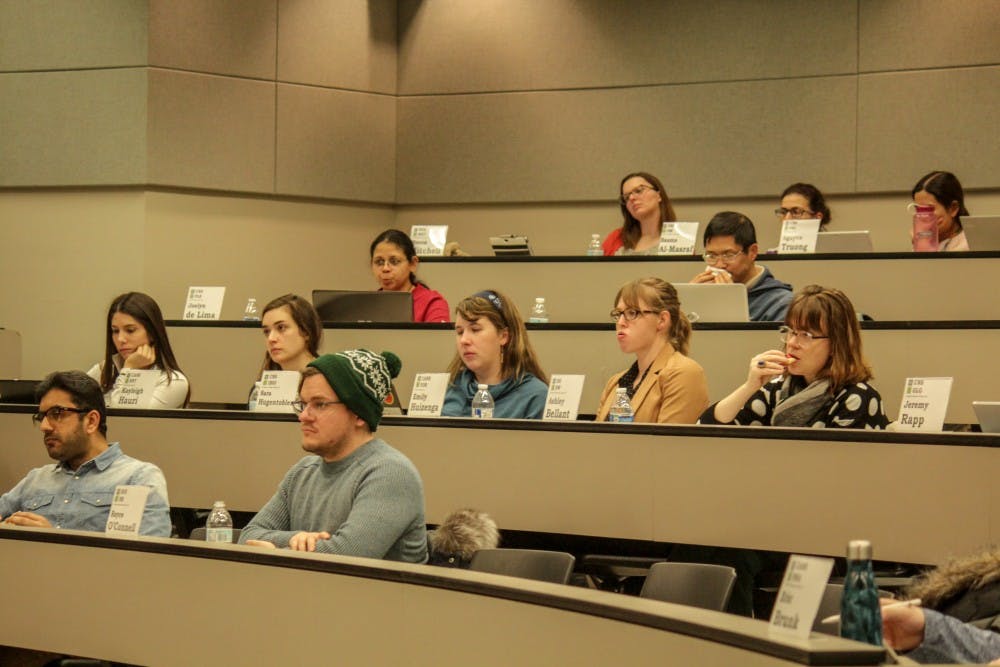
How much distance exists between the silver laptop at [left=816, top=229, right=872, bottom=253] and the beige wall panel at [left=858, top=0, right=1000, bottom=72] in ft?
5.26

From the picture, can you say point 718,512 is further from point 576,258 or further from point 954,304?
point 576,258

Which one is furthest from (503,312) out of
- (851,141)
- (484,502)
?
(851,141)

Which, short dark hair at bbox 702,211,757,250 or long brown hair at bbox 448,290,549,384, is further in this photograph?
short dark hair at bbox 702,211,757,250

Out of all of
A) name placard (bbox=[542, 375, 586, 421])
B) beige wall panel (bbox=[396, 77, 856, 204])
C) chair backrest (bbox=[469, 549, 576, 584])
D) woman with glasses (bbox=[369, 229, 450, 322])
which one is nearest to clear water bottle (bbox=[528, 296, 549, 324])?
woman with glasses (bbox=[369, 229, 450, 322])

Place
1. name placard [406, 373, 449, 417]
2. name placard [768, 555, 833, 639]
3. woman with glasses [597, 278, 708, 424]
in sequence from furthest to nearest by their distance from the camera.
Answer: name placard [406, 373, 449, 417] → woman with glasses [597, 278, 708, 424] → name placard [768, 555, 833, 639]

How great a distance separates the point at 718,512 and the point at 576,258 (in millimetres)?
2636

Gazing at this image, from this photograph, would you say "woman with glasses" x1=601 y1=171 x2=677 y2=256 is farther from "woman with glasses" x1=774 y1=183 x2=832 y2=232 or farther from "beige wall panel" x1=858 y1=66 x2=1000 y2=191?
"beige wall panel" x1=858 y1=66 x2=1000 y2=191

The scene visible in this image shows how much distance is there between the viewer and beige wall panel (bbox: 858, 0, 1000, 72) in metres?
7.61

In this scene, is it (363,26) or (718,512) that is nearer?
(718,512)

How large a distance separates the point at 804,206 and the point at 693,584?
4.27 m

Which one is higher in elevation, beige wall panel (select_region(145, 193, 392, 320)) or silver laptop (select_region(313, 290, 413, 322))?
beige wall panel (select_region(145, 193, 392, 320))

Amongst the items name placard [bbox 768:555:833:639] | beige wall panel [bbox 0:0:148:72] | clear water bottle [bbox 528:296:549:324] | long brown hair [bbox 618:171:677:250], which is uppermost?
beige wall panel [bbox 0:0:148:72]

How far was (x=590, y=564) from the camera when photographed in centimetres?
416

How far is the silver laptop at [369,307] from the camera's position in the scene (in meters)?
6.12
